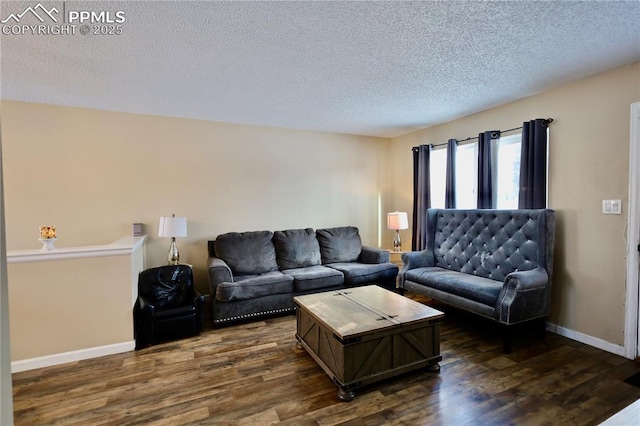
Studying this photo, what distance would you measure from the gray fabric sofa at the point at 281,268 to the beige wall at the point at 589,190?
6.29ft

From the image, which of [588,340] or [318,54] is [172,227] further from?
[588,340]

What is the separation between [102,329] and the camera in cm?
275

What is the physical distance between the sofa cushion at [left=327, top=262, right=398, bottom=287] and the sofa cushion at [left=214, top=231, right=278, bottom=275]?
0.88 m

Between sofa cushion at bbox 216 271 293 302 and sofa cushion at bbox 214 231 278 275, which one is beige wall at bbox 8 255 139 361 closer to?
sofa cushion at bbox 216 271 293 302

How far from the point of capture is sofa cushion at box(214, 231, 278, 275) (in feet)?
12.8

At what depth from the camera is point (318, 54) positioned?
2395mm

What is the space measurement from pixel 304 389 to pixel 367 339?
1.94 feet

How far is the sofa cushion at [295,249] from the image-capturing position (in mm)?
4203

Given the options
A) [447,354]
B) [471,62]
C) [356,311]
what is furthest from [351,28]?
[447,354]

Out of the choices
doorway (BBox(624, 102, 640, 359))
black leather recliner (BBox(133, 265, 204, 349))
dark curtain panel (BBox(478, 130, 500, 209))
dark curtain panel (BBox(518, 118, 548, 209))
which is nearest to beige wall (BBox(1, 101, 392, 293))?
black leather recliner (BBox(133, 265, 204, 349))

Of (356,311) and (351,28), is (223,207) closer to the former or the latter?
(356,311)

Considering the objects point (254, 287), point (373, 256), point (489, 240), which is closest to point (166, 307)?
point (254, 287)

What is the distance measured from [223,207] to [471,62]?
11.2 ft

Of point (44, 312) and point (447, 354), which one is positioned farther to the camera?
point (447, 354)
